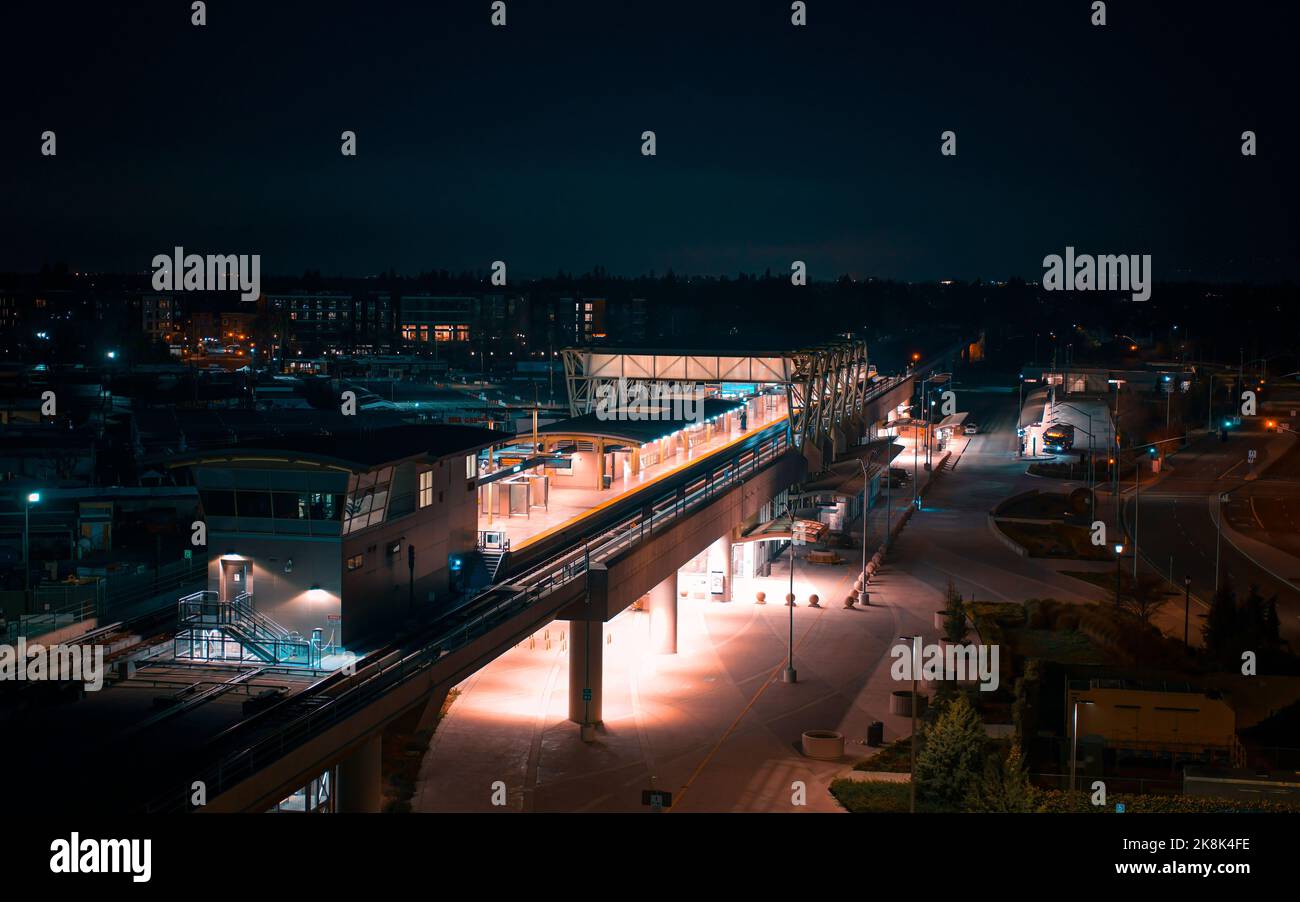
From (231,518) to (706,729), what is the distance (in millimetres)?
12219

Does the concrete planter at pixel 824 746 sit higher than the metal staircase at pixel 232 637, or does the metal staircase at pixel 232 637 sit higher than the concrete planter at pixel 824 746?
the metal staircase at pixel 232 637

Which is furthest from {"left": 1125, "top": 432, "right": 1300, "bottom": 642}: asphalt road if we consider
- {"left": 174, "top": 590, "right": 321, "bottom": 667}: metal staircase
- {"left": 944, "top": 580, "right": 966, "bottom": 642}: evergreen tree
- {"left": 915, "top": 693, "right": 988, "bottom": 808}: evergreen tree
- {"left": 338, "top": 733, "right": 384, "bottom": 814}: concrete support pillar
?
{"left": 174, "top": 590, "right": 321, "bottom": 667}: metal staircase

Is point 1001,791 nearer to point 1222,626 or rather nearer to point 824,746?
point 824,746

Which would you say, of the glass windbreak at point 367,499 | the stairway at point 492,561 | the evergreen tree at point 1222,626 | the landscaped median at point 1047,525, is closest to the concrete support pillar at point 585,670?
the stairway at point 492,561

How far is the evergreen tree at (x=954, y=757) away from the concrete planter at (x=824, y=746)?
324cm

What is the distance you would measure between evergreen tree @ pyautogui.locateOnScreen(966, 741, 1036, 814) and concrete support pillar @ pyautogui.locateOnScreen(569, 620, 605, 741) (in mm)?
8868

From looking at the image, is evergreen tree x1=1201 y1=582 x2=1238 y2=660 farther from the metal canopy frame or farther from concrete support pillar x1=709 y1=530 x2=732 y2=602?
the metal canopy frame

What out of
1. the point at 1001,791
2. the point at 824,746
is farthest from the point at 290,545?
the point at 1001,791

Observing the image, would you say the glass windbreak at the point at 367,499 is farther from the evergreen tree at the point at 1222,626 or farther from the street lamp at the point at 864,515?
the street lamp at the point at 864,515

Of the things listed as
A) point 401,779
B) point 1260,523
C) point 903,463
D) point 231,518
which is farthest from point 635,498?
point 903,463

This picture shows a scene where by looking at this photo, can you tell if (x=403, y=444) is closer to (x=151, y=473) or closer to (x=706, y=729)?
(x=706, y=729)

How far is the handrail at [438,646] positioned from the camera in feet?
50.0

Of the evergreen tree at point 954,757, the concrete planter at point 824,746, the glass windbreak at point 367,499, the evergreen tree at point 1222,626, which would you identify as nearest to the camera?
the glass windbreak at point 367,499
